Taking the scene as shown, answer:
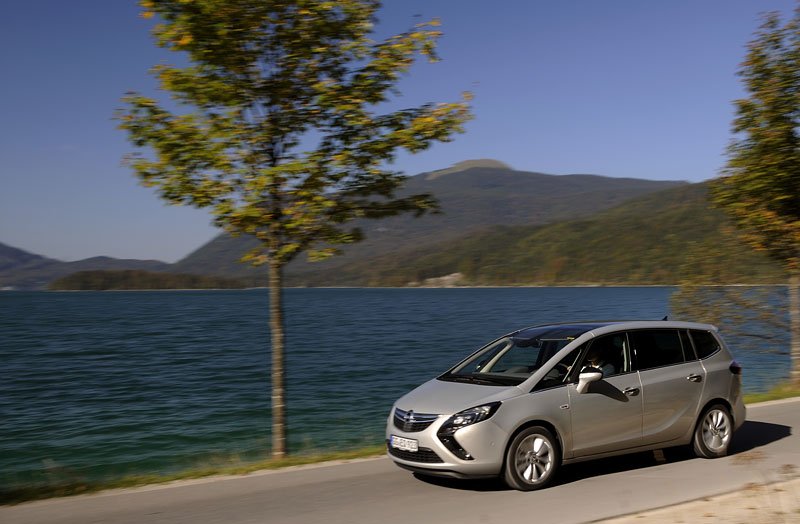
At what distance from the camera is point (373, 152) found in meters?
10.6

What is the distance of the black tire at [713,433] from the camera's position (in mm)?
8773

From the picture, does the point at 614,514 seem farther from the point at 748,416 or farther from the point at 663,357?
the point at 748,416

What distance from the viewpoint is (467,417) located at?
23.9 ft

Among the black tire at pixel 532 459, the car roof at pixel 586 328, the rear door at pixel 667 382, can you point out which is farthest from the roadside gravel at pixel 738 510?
the car roof at pixel 586 328

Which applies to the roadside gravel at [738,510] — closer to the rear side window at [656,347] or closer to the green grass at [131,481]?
the rear side window at [656,347]

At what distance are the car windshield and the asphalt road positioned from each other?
3.43ft

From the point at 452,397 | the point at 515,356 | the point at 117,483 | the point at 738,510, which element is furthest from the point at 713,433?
the point at 117,483

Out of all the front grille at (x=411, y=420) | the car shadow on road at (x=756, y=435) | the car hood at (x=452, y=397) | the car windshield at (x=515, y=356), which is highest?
the car windshield at (x=515, y=356)

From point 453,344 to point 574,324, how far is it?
46.6 meters

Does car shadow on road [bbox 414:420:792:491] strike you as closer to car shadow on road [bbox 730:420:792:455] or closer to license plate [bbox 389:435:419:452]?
car shadow on road [bbox 730:420:792:455]

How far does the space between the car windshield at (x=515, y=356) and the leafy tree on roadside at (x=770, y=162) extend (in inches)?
370

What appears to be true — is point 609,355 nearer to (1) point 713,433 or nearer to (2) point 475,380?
(2) point 475,380

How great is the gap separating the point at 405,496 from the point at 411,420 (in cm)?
70

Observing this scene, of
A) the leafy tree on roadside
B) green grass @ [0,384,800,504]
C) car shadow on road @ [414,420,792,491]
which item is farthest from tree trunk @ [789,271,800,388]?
green grass @ [0,384,800,504]
